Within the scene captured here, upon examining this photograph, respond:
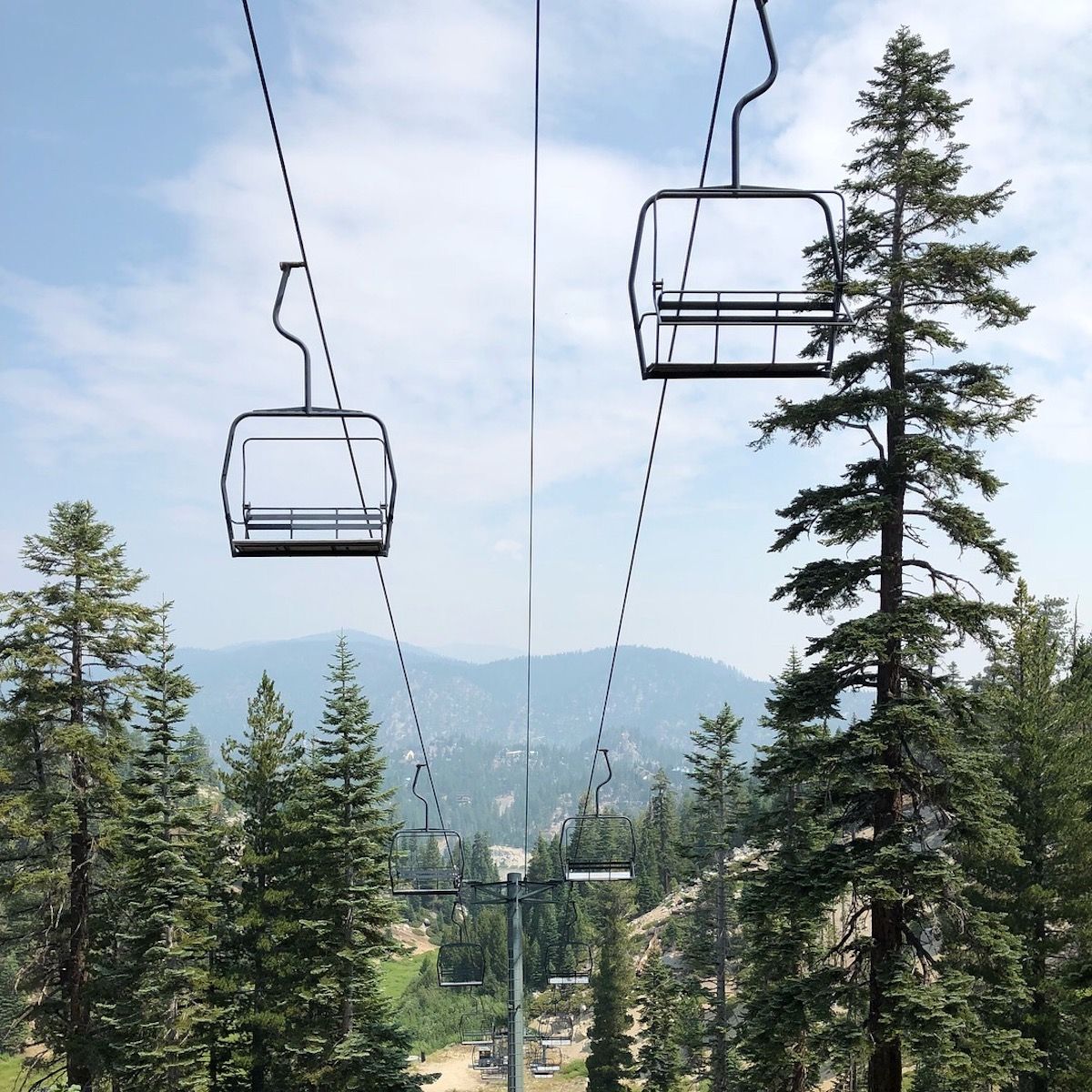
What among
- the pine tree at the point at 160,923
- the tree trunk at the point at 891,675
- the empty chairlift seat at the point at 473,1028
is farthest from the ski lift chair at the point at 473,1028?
the tree trunk at the point at 891,675

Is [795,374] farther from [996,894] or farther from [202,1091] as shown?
[202,1091]

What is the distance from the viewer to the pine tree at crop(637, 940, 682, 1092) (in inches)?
1628

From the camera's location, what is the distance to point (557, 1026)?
254 ft

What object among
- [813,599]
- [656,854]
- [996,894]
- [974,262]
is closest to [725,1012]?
[996,894]

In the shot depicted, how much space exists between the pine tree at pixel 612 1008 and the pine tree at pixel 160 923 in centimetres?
1913

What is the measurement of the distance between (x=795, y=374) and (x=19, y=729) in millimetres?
23109

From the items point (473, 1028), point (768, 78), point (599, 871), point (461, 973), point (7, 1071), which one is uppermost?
point (768, 78)

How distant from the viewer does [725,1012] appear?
3622cm

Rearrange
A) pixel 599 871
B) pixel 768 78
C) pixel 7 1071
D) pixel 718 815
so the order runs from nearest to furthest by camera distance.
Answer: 1. pixel 768 78
2. pixel 599 871
3. pixel 718 815
4. pixel 7 1071

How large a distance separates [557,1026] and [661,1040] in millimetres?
Result: 38188

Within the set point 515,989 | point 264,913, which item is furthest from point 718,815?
point 515,989

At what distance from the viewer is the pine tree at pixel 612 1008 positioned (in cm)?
4645

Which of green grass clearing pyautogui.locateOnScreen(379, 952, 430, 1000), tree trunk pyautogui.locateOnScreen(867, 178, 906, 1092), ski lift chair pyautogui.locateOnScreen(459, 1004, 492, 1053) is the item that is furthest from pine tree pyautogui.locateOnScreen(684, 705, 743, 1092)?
green grass clearing pyautogui.locateOnScreen(379, 952, 430, 1000)

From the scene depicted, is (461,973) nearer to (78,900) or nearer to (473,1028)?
(78,900)
